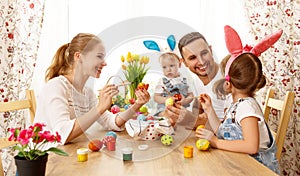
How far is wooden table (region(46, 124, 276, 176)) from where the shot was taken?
1053 millimetres

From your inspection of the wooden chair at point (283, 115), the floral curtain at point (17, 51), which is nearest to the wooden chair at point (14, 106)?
the floral curtain at point (17, 51)

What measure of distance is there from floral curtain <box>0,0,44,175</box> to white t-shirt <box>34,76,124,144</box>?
3.40 ft

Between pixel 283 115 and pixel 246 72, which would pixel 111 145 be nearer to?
pixel 246 72

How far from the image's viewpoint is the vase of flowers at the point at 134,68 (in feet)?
3.93

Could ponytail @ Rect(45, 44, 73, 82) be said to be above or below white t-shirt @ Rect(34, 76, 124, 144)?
above

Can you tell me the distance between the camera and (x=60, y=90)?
150 cm

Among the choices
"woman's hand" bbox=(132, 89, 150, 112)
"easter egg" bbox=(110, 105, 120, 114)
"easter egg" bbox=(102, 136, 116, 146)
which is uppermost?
"woman's hand" bbox=(132, 89, 150, 112)

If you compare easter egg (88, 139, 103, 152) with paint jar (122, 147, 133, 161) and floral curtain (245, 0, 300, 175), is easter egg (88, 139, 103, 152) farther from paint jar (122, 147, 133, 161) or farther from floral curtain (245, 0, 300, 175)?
floral curtain (245, 0, 300, 175)

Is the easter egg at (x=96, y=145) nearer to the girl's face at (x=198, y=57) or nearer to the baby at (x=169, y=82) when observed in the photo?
the baby at (x=169, y=82)

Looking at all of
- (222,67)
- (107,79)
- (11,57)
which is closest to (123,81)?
(107,79)

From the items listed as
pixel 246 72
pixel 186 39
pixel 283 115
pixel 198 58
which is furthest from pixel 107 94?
pixel 283 115

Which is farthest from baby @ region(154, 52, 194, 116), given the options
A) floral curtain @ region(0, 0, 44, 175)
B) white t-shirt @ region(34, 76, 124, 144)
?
floral curtain @ region(0, 0, 44, 175)

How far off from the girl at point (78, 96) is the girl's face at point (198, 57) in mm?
260

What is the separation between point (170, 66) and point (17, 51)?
5.31 feet
